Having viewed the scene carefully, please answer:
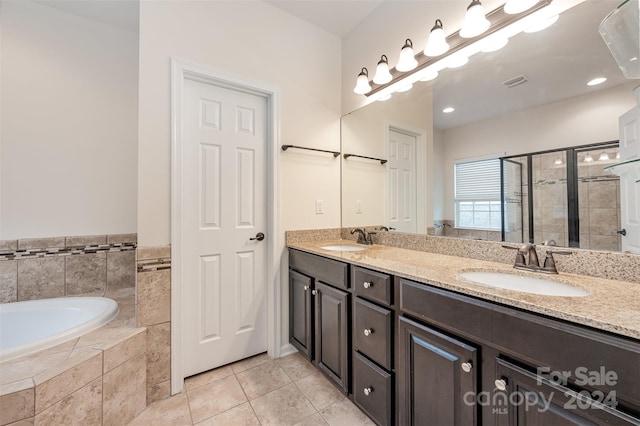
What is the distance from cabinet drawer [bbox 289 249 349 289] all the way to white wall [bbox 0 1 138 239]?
155cm

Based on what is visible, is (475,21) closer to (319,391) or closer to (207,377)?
(319,391)

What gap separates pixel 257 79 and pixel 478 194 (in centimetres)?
173

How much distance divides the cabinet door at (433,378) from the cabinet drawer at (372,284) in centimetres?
14

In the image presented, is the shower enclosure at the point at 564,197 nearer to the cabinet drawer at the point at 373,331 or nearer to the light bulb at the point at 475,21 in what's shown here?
the light bulb at the point at 475,21

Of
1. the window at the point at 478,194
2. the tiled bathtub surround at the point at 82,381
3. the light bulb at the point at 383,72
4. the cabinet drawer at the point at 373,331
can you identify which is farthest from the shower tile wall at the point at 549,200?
the tiled bathtub surround at the point at 82,381

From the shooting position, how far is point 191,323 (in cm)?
180

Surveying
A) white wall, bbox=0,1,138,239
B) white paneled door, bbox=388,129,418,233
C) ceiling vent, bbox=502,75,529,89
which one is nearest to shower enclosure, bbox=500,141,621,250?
ceiling vent, bbox=502,75,529,89

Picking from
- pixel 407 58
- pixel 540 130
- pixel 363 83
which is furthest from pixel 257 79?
pixel 540 130

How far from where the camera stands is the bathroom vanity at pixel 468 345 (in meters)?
0.67

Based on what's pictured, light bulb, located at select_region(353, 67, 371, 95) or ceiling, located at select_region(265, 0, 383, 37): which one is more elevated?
ceiling, located at select_region(265, 0, 383, 37)

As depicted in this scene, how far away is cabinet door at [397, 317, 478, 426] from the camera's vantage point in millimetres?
946

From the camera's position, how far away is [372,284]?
1341 mm

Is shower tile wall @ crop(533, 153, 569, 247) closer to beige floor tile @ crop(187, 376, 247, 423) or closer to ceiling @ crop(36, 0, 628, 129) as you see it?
ceiling @ crop(36, 0, 628, 129)

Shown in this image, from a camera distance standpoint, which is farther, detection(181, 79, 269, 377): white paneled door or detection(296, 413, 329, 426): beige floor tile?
detection(181, 79, 269, 377): white paneled door
